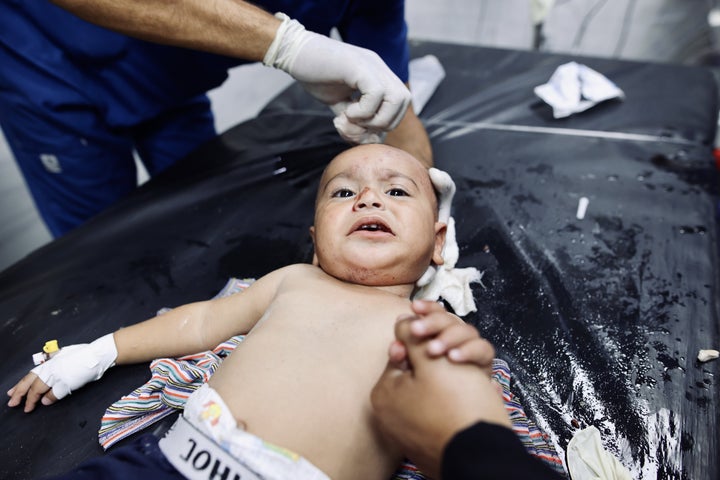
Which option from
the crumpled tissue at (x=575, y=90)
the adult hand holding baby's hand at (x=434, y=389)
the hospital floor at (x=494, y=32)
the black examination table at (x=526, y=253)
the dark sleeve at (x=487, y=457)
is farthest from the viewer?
the hospital floor at (x=494, y=32)

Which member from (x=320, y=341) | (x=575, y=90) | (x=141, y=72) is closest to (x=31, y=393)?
(x=320, y=341)

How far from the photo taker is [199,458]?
742mm

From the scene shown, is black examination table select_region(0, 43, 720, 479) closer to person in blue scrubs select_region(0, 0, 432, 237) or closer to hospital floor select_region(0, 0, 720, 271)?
person in blue scrubs select_region(0, 0, 432, 237)

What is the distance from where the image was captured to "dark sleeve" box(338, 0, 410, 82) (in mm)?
1439

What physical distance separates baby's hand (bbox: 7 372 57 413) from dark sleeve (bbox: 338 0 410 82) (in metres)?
1.22

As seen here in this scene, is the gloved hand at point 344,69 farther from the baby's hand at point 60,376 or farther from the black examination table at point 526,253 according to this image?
the baby's hand at point 60,376

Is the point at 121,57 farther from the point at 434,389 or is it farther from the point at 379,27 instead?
the point at 434,389

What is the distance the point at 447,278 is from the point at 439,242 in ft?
0.29

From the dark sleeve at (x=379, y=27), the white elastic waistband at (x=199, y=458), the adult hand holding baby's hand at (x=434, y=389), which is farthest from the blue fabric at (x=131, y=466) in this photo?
the dark sleeve at (x=379, y=27)

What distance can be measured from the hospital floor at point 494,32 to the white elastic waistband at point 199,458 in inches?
80.9

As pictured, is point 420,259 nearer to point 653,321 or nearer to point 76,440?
point 653,321

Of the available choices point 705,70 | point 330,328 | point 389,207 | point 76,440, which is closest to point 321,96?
point 389,207

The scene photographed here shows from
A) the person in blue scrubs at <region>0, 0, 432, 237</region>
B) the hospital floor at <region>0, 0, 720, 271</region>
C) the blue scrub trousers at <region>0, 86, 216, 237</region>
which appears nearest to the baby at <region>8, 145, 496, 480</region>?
the person in blue scrubs at <region>0, 0, 432, 237</region>

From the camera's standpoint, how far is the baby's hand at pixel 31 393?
963mm
